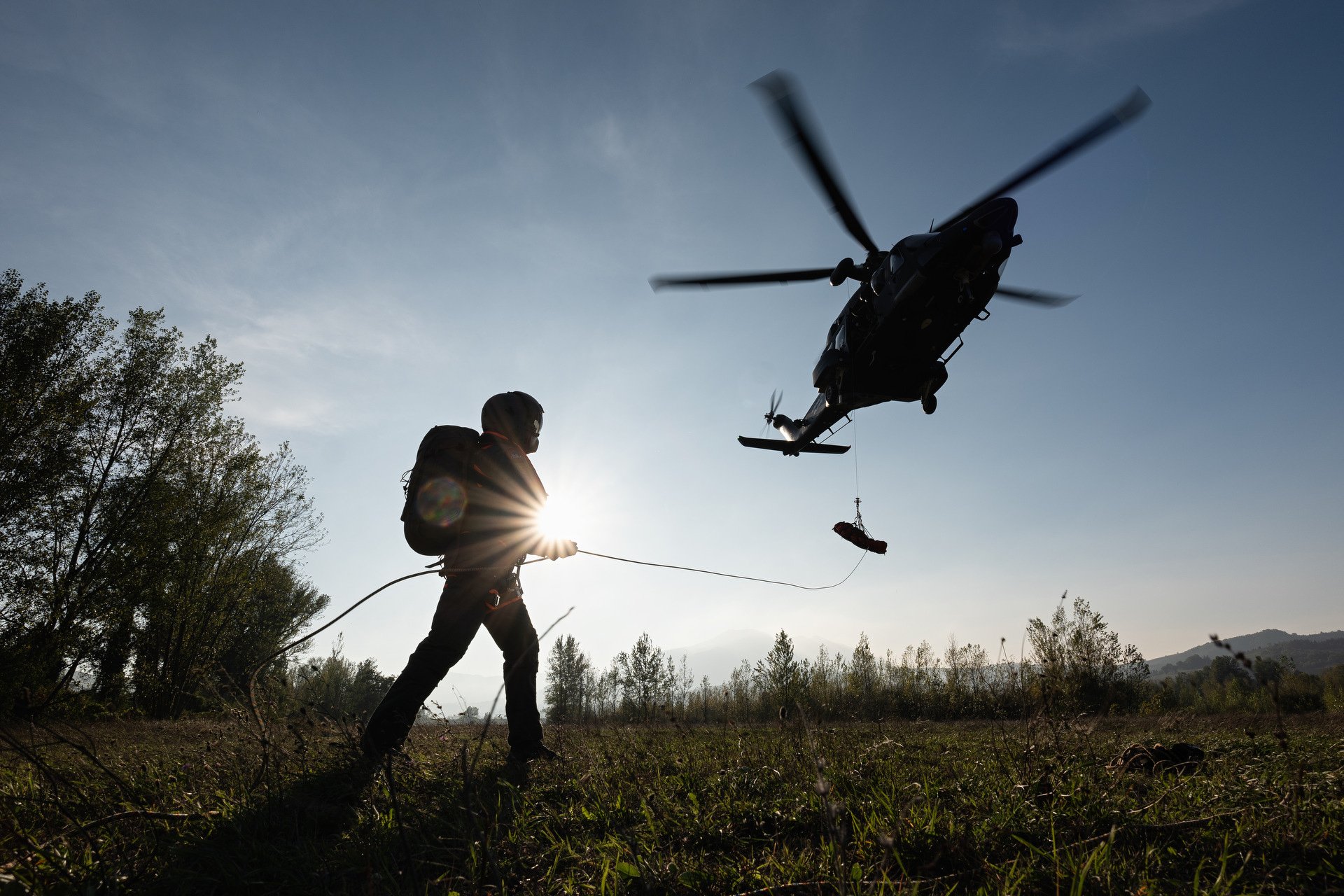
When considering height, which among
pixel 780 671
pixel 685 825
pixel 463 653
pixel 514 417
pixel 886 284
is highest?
pixel 886 284

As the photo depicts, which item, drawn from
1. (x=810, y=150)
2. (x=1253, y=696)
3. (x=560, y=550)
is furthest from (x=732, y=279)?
(x=1253, y=696)

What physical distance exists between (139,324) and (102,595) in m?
7.53

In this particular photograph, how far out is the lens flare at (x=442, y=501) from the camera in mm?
3742

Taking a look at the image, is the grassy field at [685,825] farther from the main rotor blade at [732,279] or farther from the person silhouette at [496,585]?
the main rotor blade at [732,279]

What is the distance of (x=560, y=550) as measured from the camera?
4016 millimetres

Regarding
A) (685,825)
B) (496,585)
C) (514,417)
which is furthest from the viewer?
(514,417)

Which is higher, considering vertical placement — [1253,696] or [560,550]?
[560,550]

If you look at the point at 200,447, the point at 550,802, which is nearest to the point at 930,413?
the point at 550,802

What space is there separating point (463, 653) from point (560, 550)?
90cm

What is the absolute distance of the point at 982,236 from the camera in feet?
26.0

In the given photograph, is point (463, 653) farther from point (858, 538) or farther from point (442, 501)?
point (858, 538)

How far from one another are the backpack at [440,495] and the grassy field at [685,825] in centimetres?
118

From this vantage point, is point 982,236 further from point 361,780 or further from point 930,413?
point 361,780

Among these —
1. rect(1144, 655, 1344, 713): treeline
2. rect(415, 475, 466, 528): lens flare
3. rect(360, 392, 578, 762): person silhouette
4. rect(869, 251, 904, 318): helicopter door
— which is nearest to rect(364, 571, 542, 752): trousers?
rect(360, 392, 578, 762): person silhouette
